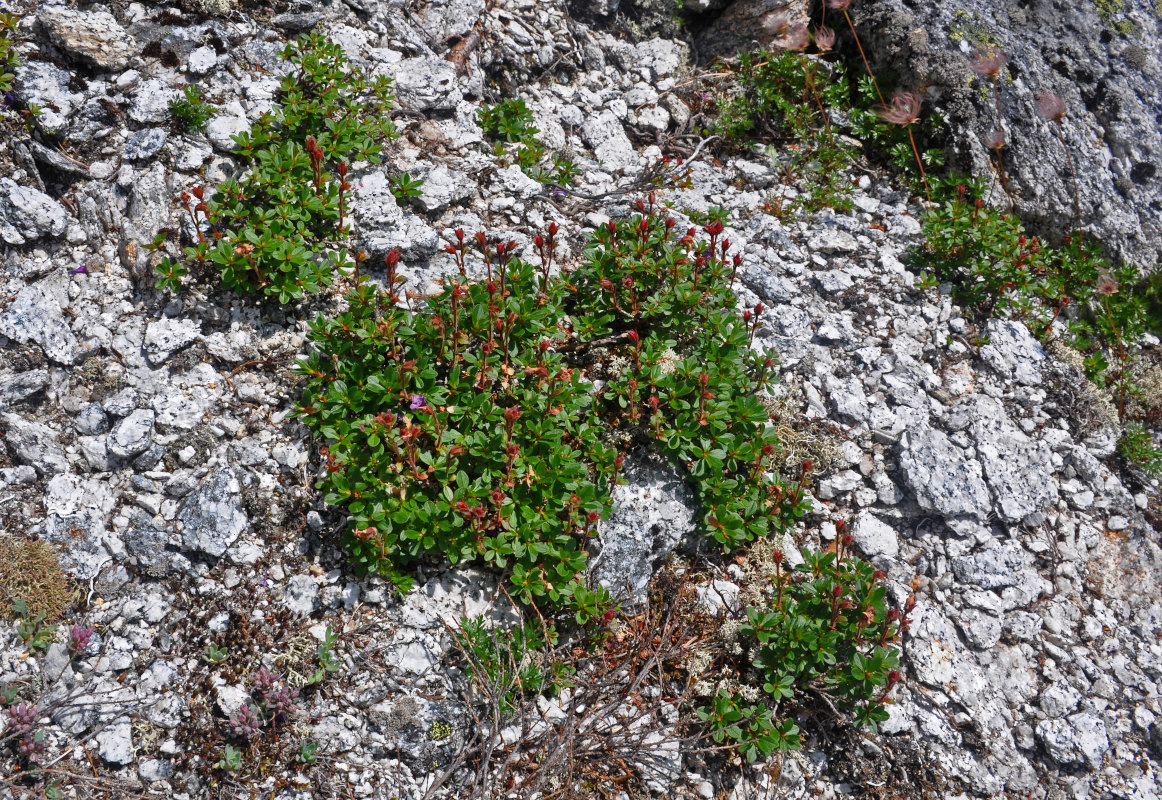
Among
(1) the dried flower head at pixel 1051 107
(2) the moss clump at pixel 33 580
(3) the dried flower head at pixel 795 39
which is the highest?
(1) the dried flower head at pixel 1051 107

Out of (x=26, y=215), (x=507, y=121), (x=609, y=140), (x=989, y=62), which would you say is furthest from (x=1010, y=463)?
(x=26, y=215)

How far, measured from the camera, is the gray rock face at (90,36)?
504cm

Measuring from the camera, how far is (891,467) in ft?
17.1

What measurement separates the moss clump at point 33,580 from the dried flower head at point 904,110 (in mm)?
7330

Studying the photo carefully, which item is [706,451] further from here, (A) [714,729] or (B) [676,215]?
(B) [676,215]

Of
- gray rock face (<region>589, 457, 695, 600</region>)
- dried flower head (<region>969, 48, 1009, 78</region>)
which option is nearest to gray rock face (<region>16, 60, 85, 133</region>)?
gray rock face (<region>589, 457, 695, 600</region>)

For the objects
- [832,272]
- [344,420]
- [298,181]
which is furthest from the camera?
[832,272]

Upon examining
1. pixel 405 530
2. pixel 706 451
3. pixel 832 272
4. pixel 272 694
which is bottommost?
pixel 272 694

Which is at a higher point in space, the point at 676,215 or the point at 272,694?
the point at 676,215

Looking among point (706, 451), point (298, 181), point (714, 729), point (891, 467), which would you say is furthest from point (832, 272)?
point (298, 181)

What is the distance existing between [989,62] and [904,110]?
3.14 ft

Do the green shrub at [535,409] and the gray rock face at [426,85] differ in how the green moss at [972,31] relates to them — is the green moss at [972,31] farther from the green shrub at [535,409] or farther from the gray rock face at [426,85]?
the gray rock face at [426,85]

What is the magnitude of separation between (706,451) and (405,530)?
1955mm

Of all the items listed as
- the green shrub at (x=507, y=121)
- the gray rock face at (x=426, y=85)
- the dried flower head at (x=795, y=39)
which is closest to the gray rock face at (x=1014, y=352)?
the dried flower head at (x=795, y=39)
